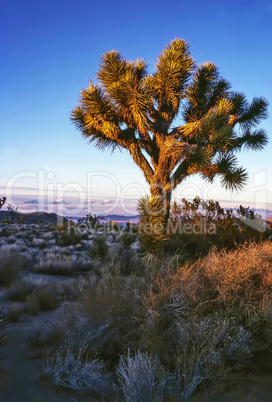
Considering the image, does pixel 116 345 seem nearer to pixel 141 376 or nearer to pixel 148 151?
pixel 141 376

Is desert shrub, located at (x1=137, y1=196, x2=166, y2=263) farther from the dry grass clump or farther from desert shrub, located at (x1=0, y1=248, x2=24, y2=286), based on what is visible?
the dry grass clump

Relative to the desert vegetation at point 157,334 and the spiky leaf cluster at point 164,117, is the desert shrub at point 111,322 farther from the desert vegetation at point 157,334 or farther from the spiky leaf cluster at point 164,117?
the spiky leaf cluster at point 164,117

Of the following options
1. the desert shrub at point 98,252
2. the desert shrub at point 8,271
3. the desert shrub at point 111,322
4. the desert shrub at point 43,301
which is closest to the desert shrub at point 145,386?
the desert shrub at point 111,322

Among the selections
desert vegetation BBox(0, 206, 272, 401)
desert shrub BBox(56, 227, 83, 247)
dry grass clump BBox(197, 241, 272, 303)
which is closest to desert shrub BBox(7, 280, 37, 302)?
desert vegetation BBox(0, 206, 272, 401)

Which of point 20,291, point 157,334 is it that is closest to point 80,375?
point 157,334

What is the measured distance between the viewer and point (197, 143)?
1198 centimetres

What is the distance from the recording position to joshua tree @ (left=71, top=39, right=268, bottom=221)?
454 inches

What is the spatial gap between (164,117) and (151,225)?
4247 millimetres

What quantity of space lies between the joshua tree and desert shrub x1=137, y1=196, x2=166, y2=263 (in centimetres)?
74

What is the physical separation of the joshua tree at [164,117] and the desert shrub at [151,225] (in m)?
0.74

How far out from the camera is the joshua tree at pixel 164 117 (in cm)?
1153

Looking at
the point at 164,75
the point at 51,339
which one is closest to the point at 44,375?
the point at 51,339

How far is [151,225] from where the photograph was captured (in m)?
11.2

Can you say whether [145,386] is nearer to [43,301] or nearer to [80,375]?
[80,375]
